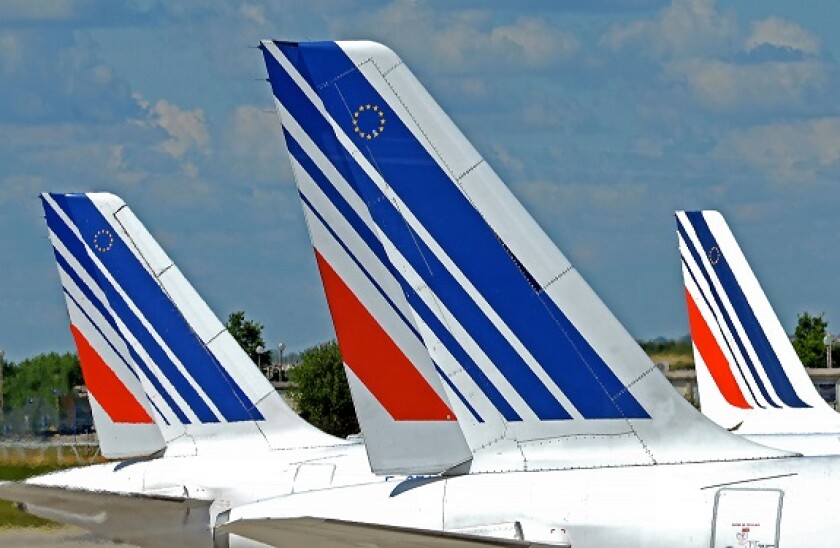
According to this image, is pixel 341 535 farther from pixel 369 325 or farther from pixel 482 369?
pixel 369 325

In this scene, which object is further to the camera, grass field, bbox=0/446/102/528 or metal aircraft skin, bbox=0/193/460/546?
grass field, bbox=0/446/102/528

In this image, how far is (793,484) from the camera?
12625 millimetres

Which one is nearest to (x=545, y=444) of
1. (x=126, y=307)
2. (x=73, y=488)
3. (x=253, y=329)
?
(x=73, y=488)

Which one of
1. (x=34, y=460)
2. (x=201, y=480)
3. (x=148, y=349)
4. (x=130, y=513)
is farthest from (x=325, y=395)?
(x=130, y=513)

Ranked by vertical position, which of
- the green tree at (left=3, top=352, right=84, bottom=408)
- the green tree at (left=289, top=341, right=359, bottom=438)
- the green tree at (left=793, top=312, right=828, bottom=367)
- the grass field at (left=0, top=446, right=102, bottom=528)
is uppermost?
the green tree at (left=3, top=352, right=84, bottom=408)

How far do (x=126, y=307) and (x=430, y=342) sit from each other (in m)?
12.6

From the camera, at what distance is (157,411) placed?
1000 inches

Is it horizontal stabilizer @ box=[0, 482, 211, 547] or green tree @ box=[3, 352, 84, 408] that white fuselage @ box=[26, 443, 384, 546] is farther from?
green tree @ box=[3, 352, 84, 408]

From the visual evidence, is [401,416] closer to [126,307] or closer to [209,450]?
[209,450]

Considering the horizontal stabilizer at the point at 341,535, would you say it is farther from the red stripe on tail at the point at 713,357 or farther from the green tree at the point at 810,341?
the green tree at the point at 810,341

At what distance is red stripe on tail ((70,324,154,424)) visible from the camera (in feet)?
90.9

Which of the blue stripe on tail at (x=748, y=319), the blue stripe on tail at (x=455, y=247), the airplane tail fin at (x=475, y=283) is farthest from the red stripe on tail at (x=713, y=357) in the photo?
the blue stripe on tail at (x=455, y=247)

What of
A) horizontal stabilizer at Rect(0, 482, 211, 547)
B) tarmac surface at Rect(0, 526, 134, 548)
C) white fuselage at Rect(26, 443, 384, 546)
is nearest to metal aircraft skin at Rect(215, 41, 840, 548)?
white fuselage at Rect(26, 443, 384, 546)

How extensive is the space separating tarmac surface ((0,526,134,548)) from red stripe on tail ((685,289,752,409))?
11.7 m
